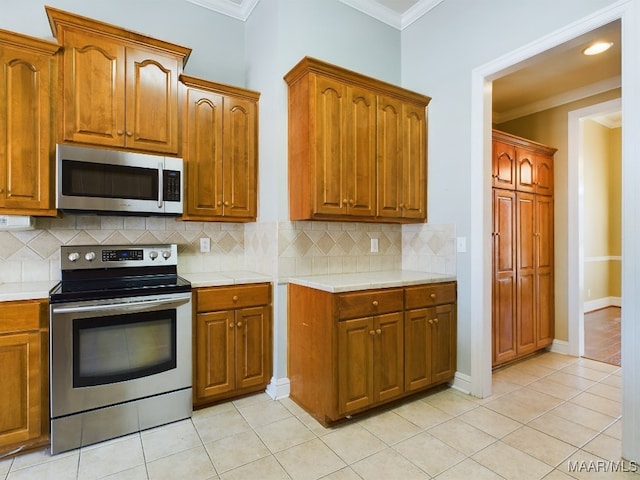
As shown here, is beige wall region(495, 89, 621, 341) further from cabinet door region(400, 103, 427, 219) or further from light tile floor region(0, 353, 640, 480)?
cabinet door region(400, 103, 427, 219)

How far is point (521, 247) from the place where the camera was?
353 centimetres

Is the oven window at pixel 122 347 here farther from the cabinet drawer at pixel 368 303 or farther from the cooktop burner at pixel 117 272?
the cabinet drawer at pixel 368 303

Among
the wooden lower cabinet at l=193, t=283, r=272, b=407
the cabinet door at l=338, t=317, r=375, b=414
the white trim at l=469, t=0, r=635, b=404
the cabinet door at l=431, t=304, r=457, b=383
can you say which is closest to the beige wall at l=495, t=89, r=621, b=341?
the white trim at l=469, t=0, r=635, b=404

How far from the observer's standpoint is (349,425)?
2.28m

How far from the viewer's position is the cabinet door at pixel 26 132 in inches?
81.7

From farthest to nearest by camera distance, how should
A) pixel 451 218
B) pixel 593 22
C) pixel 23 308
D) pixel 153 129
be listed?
1. pixel 451 218
2. pixel 153 129
3. pixel 593 22
4. pixel 23 308

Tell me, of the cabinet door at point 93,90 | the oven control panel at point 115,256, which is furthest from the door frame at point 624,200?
the cabinet door at point 93,90

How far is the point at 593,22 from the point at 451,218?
4.75 feet

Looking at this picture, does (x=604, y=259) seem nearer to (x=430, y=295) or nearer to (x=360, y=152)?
(x=430, y=295)

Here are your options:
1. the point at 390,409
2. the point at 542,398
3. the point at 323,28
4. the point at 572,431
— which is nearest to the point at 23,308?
the point at 390,409

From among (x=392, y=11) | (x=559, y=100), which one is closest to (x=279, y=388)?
(x=392, y=11)

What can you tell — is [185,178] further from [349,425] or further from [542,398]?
[542,398]

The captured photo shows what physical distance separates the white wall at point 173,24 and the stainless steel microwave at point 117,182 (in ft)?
3.42

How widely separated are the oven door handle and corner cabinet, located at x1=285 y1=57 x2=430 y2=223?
39.4 inches
